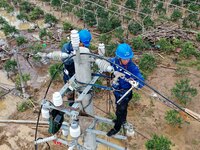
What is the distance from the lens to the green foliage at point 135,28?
12.0 metres

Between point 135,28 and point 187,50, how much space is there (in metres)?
2.57

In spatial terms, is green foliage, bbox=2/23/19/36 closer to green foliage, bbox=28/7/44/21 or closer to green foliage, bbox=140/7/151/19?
green foliage, bbox=28/7/44/21

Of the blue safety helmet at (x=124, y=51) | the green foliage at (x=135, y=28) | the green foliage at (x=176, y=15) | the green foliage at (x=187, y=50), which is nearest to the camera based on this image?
the blue safety helmet at (x=124, y=51)

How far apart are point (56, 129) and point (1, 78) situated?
6.96 metres

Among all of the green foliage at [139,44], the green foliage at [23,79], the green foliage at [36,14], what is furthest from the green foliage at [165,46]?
the green foliage at [36,14]

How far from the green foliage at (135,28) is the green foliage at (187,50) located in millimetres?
2278

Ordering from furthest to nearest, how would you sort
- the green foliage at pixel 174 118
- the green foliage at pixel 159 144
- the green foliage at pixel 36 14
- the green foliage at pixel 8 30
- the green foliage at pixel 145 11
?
the green foliage at pixel 36 14
the green foliage at pixel 145 11
the green foliage at pixel 8 30
the green foliage at pixel 174 118
the green foliage at pixel 159 144

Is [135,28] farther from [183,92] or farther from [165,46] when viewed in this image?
[183,92]

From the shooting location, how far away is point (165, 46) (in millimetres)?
10477

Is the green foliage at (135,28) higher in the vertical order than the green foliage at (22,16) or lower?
higher

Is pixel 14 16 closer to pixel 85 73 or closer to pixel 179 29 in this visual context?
pixel 179 29

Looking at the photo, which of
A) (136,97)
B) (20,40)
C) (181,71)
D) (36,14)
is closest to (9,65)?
(20,40)

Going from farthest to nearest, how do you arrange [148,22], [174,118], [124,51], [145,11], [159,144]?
1. [145,11]
2. [148,22]
3. [174,118]
4. [159,144]
5. [124,51]

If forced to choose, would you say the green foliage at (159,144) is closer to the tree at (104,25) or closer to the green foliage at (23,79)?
the green foliage at (23,79)
